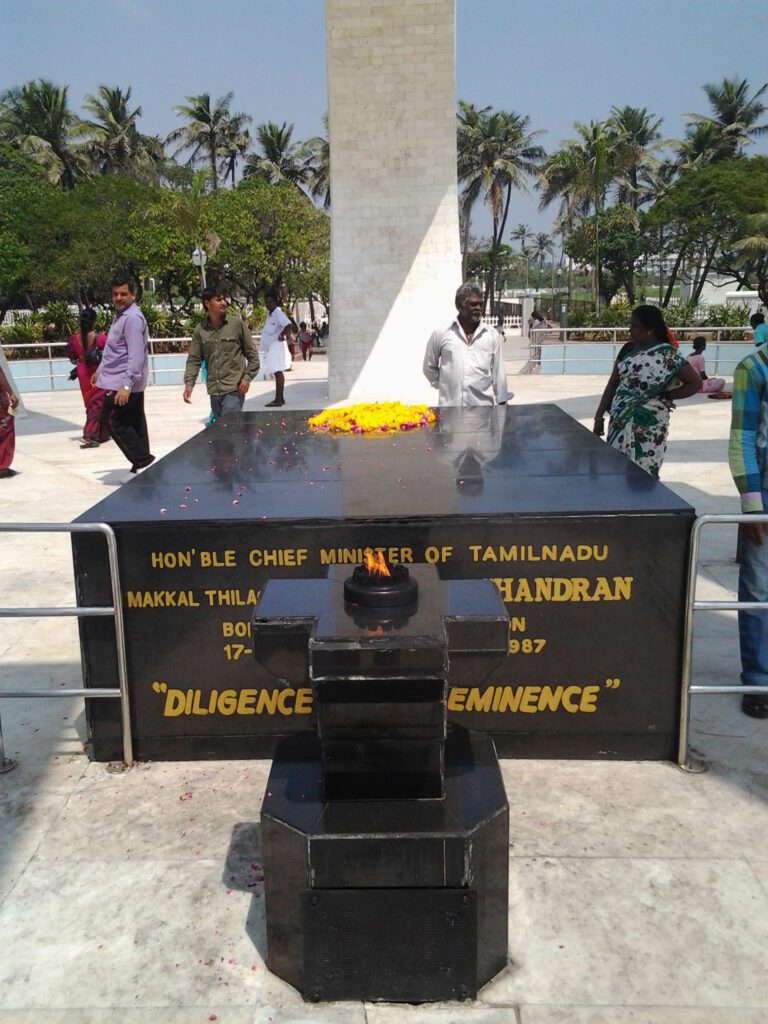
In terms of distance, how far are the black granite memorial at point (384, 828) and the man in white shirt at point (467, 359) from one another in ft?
13.6

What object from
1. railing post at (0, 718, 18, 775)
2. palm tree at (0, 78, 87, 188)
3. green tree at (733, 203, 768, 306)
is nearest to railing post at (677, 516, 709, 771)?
railing post at (0, 718, 18, 775)

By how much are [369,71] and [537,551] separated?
525 inches

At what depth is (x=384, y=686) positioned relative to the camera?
2172mm

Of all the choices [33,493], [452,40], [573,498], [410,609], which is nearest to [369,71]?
[452,40]

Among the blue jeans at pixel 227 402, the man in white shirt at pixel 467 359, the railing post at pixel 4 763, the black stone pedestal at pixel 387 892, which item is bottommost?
the railing post at pixel 4 763

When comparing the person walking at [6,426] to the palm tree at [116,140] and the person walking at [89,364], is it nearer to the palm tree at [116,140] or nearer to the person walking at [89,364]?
the person walking at [89,364]

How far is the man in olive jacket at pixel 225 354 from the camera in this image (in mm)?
7473

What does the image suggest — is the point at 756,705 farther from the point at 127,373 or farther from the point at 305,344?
the point at 305,344

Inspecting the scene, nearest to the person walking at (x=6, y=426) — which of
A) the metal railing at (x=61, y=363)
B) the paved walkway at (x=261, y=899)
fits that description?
the paved walkway at (x=261, y=899)

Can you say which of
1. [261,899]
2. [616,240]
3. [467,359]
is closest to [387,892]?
[261,899]

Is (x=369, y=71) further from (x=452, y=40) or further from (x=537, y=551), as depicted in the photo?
(x=537, y=551)

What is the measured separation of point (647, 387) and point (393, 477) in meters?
1.76

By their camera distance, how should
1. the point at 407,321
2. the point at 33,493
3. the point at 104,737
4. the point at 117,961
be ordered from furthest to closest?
the point at 407,321
the point at 33,493
the point at 104,737
the point at 117,961

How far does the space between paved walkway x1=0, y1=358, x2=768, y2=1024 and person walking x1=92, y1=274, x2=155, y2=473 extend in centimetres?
435
